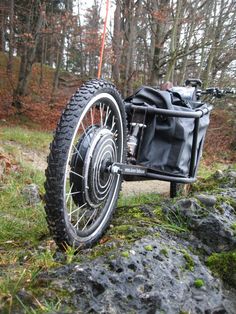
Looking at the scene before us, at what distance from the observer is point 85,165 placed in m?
2.13

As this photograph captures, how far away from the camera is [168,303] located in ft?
4.92

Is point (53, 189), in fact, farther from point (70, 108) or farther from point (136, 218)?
point (136, 218)

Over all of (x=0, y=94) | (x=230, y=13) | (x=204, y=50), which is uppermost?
(x=230, y=13)

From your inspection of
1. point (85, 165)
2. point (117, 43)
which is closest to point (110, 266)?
point (85, 165)

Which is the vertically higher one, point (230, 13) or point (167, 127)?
point (230, 13)

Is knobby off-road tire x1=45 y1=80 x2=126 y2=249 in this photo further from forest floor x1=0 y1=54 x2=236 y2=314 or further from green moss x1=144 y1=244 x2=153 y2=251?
green moss x1=144 y1=244 x2=153 y2=251

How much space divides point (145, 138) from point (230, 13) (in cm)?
1148

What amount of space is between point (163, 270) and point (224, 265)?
45cm

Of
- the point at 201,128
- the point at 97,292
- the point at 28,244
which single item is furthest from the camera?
the point at 201,128

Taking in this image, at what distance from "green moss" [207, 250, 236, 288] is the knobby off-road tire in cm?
63

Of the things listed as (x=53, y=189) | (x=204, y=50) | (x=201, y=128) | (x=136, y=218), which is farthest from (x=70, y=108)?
(x=204, y=50)

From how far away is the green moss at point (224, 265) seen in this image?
1950mm

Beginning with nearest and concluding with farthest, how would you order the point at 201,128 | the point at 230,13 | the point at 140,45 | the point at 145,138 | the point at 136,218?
the point at 136,218
the point at 145,138
the point at 201,128
the point at 230,13
the point at 140,45

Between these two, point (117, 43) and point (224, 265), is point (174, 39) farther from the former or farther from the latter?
point (224, 265)
